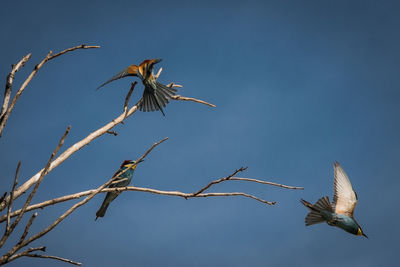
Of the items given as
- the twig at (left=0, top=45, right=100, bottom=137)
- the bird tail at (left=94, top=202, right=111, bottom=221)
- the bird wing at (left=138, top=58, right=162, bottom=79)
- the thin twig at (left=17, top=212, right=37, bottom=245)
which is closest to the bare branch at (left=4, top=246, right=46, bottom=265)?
the thin twig at (left=17, top=212, right=37, bottom=245)

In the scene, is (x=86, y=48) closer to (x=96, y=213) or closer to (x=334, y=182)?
(x=334, y=182)

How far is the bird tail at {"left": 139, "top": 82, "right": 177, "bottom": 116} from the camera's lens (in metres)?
5.37

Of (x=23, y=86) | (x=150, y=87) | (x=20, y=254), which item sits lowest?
(x=20, y=254)

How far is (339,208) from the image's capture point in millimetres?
5324

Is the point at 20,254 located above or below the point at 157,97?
below

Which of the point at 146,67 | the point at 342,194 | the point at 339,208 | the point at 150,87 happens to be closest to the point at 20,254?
the point at 150,87

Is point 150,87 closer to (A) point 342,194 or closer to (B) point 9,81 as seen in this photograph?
(B) point 9,81

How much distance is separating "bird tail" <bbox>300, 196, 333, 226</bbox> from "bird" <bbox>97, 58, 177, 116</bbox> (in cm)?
221

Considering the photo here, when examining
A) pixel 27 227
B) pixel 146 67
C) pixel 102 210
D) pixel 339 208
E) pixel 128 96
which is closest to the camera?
pixel 27 227

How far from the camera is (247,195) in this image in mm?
4090

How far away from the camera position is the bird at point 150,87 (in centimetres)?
539

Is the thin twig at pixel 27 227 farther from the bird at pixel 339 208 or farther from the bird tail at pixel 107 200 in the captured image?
the bird tail at pixel 107 200

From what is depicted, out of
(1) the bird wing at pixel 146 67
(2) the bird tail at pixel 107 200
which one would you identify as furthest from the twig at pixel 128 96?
(2) the bird tail at pixel 107 200

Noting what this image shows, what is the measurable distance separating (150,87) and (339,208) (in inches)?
116
